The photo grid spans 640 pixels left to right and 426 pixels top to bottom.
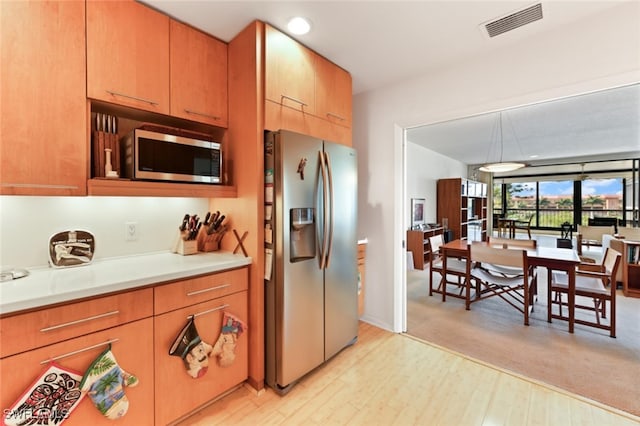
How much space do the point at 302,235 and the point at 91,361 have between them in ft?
4.18

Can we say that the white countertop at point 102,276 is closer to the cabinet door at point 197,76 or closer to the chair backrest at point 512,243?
the cabinet door at point 197,76

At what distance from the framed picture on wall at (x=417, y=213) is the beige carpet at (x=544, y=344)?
2443mm

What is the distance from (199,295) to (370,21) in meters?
2.08

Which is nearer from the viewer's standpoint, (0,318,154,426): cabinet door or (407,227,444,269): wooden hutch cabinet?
(0,318,154,426): cabinet door

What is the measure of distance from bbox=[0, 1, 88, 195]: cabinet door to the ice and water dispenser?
1190mm

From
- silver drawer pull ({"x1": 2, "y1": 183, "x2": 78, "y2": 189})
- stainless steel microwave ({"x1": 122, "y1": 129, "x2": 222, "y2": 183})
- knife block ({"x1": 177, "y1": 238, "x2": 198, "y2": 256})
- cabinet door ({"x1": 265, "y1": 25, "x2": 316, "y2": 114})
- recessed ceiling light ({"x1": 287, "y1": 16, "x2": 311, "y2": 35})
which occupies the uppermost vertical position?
recessed ceiling light ({"x1": 287, "y1": 16, "x2": 311, "y2": 35})

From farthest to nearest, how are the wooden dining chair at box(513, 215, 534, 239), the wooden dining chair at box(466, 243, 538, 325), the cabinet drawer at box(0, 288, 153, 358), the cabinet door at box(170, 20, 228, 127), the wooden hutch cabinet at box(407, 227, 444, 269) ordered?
1. the wooden dining chair at box(513, 215, 534, 239)
2. the wooden hutch cabinet at box(407, 227, 444, 269)
3. the wooden dining chair at box(466, 243, 538, 325)
4. the cabinet door at box(170, 20, 228, 127)
5. the cabinet drawer at box(0, 288, 153, 358)

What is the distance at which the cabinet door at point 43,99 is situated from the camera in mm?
1225

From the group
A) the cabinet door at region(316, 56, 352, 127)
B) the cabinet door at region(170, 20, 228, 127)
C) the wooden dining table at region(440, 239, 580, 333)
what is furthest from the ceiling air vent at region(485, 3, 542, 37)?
the wooden dining table at region(440, 239, 580, 333)

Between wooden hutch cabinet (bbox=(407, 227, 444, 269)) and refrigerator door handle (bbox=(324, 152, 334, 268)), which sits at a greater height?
refrigerator door handle (bbox=(324, 152, 334, 268))

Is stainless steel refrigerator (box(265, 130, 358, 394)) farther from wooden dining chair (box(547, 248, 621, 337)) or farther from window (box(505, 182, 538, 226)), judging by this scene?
window (box(505, 182, 538, 226))

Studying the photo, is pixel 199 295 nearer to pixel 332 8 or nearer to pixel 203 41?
pixel 203 41

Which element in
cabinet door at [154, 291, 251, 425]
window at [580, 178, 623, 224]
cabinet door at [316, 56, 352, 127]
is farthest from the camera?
window at [580, 178, 623, 224]

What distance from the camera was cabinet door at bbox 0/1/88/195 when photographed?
1225 millimetres
